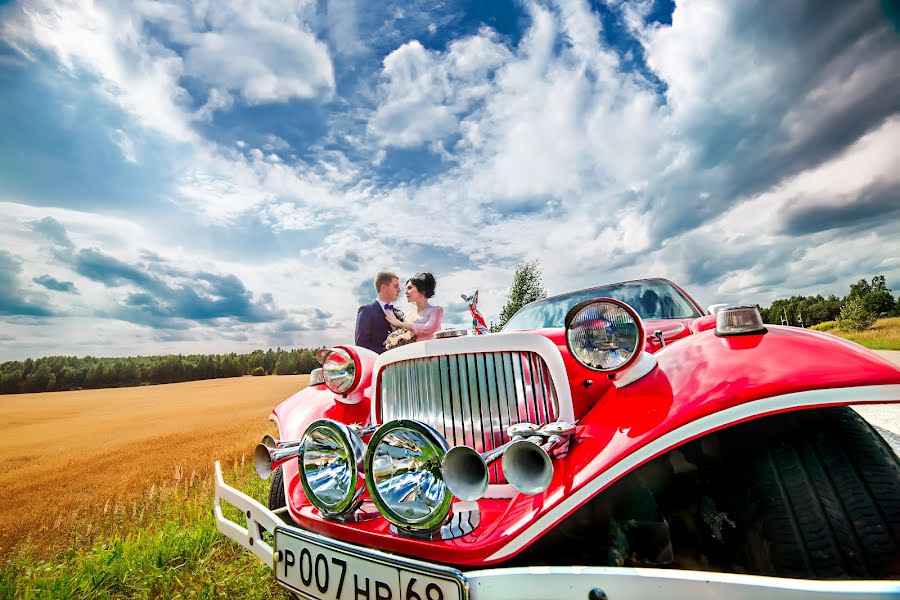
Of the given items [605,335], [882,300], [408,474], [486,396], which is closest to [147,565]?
[408,474]

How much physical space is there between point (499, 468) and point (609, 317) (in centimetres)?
82

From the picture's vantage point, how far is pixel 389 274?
530 centimetres

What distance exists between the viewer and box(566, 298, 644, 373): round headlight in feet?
5.29

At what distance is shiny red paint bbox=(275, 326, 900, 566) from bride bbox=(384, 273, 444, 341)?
8.70 ft

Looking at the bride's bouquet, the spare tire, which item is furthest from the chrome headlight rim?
the spare tire

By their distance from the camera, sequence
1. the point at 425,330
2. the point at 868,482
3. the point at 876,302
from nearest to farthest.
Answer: the point at 868,482 < the point at 425,330 < the point at 876,302

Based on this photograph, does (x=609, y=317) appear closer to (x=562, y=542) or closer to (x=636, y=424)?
(x=636, y=424)

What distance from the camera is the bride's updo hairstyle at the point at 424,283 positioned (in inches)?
183

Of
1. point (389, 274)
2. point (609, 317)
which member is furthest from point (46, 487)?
point (609, 317)

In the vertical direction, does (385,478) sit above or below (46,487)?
above

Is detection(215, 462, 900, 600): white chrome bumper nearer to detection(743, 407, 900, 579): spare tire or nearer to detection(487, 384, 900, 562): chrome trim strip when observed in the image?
detection(487, 384, 900, 562): chrome trim strip

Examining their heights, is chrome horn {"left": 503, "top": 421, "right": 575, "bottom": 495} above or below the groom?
below

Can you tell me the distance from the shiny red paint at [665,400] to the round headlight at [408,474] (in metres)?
0.09

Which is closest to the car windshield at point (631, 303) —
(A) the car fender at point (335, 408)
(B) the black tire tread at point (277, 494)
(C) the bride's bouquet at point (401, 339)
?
(C) the bride's bouquet at point (401, 339)
